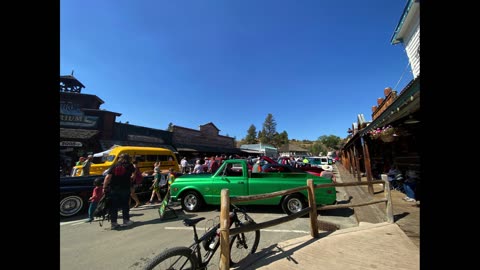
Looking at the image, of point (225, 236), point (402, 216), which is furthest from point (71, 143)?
point (402, 216)

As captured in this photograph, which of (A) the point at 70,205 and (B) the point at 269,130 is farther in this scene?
(B) the point at 269,130

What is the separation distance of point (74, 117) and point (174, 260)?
20.2m

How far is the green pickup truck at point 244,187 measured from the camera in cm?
666

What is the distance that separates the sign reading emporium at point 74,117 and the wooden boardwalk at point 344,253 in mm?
19798

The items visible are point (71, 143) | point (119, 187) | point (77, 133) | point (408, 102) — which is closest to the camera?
point (408, 102)

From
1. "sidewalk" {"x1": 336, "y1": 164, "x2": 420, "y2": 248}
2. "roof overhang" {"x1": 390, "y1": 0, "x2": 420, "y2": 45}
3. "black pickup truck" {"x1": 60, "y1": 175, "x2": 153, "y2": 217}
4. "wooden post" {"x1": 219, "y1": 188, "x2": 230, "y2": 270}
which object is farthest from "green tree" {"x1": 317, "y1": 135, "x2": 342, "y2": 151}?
"wooden post" {"x1": 219, "y1": 188, "x2": 230, "y2": 270}

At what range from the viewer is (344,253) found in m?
3.46

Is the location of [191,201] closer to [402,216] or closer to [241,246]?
[241,246]

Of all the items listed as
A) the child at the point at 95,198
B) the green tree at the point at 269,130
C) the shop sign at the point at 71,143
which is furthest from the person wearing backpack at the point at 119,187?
the green tree at the point at 269,130

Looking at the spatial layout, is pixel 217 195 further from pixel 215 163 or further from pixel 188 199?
pixel 215 163
